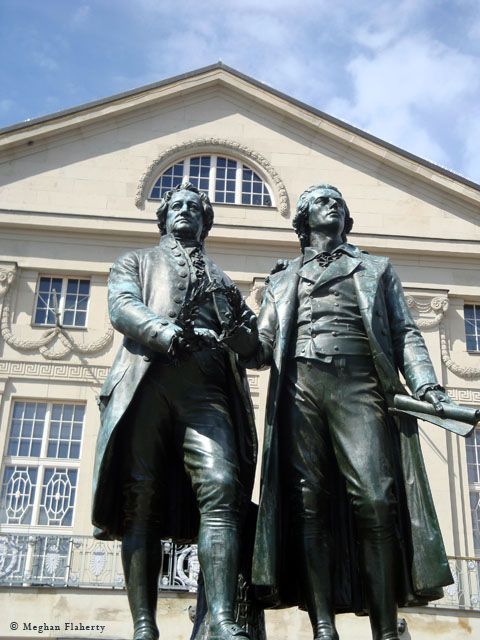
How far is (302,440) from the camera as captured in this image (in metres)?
4.60

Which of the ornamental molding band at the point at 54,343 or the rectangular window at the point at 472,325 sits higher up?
the rectangular window at the point at 472,325

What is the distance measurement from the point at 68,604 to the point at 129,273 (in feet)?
39.8

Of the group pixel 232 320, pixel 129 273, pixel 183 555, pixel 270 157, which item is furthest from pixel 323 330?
pixel 270 157

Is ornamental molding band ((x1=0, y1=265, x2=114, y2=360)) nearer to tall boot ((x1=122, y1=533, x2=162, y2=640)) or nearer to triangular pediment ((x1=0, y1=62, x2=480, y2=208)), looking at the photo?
triangular pediment ((x1=0, y1=62, x2=480, y2=208))

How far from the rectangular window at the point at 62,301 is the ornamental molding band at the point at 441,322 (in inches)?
272

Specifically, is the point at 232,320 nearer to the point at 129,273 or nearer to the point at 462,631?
the point at 129,273

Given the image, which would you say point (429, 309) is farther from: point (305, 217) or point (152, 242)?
point (305, 217)

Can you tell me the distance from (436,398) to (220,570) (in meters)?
1.27

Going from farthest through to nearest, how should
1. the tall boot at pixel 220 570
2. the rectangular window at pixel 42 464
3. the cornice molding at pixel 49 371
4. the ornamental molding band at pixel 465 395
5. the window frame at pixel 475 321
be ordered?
the window frame at pixel 475 321
the ornamental molding band at pixel 465 395
the cornice molding at pixel 49 371
the rectangular window at pixel 42 464
the tall boot at pixel 220 570

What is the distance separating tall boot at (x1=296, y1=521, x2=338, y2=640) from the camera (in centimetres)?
428

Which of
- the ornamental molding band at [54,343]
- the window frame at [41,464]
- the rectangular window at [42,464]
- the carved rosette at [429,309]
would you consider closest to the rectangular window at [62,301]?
the ornamental molding band at [54,343]

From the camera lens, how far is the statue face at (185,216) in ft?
16.9

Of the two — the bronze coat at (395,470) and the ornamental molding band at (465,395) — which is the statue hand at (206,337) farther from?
the ornamental molding band at (465,395)

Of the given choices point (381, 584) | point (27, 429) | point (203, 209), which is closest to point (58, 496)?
point (27, 429)
